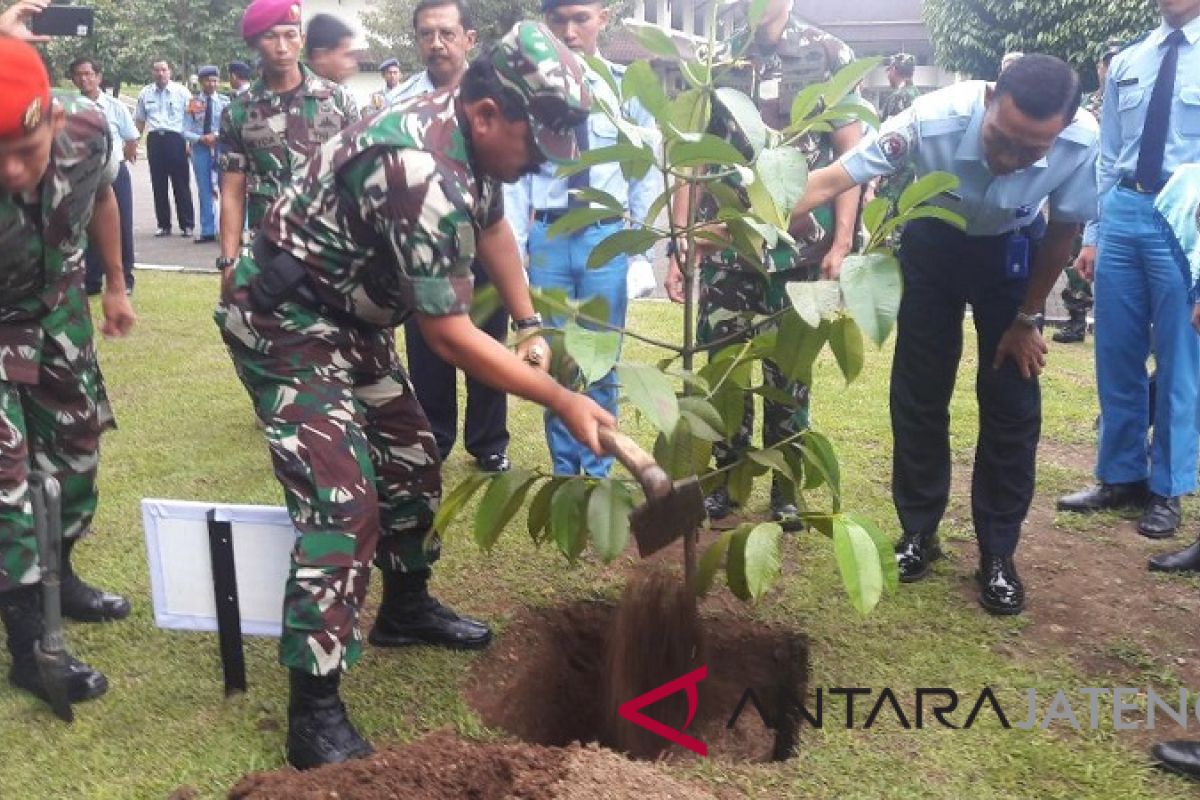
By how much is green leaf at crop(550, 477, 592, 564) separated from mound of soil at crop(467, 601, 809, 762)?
57 centimetres

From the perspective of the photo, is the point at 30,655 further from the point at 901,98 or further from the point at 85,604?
the point at 901,98

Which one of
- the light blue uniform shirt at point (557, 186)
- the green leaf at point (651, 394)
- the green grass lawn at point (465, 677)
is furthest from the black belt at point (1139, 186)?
the green leaf at point (651, 394)

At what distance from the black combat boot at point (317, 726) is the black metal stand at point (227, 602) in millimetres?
288

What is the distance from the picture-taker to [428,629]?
313cm

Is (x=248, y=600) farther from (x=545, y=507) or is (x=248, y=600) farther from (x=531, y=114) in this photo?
(x=531, y=114)

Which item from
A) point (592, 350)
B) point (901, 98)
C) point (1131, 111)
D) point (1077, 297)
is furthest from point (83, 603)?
point (901, 98)

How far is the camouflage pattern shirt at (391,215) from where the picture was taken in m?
2.21

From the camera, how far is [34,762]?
2578 millimetres

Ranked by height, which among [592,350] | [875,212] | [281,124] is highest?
[281,124]

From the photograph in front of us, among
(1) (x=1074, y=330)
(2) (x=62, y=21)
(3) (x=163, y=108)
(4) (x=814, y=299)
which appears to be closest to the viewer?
(4) (x=814, y=299)

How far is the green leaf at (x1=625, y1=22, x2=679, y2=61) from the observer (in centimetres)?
235

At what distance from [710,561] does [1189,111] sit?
2688 millimetres

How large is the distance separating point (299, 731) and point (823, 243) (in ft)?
8.52

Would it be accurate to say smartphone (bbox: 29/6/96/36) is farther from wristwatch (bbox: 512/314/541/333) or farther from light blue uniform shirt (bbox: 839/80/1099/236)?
light blue uniform shirt (bbox: 839/80/1099/236)
